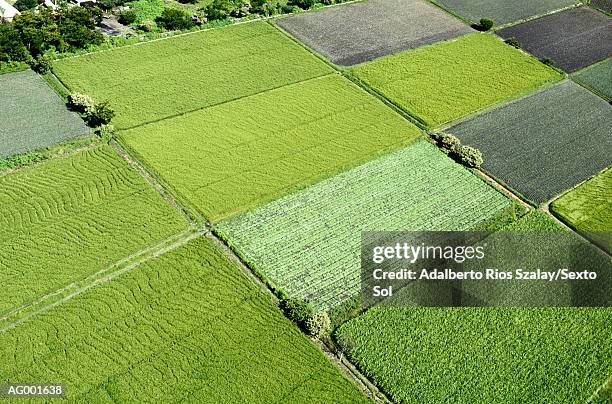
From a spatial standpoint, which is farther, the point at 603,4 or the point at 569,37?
the point at 603,4

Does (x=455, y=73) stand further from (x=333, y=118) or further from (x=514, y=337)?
(x=514, y=337)

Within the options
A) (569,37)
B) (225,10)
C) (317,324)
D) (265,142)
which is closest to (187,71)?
(265,142)

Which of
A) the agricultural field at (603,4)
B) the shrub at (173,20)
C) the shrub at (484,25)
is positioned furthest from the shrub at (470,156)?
the agricultural field at (603,4)

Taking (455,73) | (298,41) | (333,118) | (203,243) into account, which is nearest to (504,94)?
(455,73)

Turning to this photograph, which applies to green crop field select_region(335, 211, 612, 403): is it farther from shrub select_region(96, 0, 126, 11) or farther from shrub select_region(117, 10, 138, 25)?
shrub select_region(96, 0, 126, 11)

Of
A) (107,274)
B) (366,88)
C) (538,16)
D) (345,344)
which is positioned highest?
(538,16)

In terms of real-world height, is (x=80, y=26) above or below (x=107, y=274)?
above

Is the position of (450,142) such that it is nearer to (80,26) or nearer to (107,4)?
(80,26)
